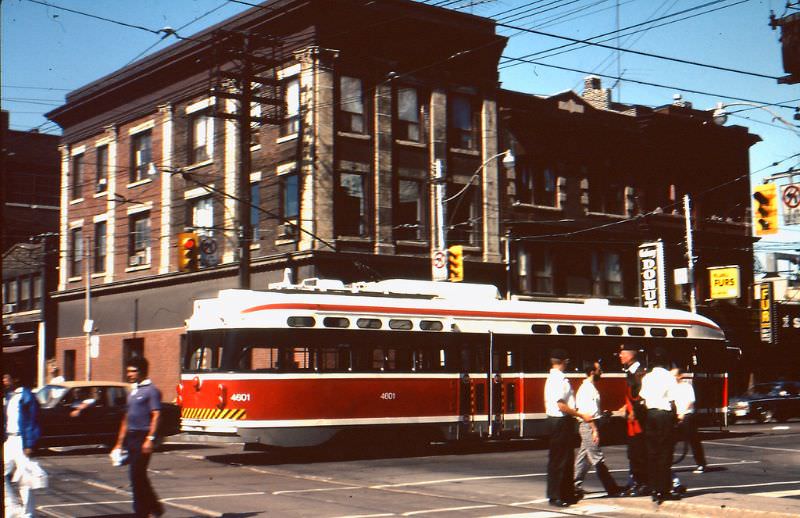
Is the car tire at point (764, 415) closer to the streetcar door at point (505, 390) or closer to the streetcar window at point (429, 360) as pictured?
the streetcar door at point (505, 390)

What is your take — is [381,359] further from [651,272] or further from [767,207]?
[651,272]

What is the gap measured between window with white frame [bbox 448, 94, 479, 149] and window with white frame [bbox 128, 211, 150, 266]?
44.7 feet

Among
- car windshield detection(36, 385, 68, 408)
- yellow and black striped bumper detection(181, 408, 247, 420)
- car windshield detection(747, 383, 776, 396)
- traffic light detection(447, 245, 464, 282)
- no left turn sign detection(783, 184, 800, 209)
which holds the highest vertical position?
no left turn sign detection(783, 184, 800, 209)

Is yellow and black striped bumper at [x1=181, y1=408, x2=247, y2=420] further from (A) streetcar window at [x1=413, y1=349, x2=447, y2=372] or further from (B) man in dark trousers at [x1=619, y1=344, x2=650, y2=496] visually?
(B) man in dark trousers at [x1=619, y1=344, x2=650, y2=496]

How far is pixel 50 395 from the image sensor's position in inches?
912

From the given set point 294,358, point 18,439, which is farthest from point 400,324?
point 18,439

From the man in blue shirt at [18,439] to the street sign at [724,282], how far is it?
36677 millimetres

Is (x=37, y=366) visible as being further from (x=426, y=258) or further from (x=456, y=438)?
(x=456, y=438)

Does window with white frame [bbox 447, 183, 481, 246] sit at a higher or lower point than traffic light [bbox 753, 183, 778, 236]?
higher

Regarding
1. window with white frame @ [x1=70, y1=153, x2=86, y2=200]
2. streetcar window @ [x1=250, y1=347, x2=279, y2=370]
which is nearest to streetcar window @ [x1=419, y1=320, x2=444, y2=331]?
streetcar window @ [x1=250, y1=347, x2=279, y2=370]

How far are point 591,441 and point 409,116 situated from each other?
24.7m

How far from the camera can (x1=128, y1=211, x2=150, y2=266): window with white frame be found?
4294 cm

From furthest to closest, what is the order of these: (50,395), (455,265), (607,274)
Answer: (607,274) < (455,265) < (50,395)

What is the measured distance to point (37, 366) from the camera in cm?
5112
